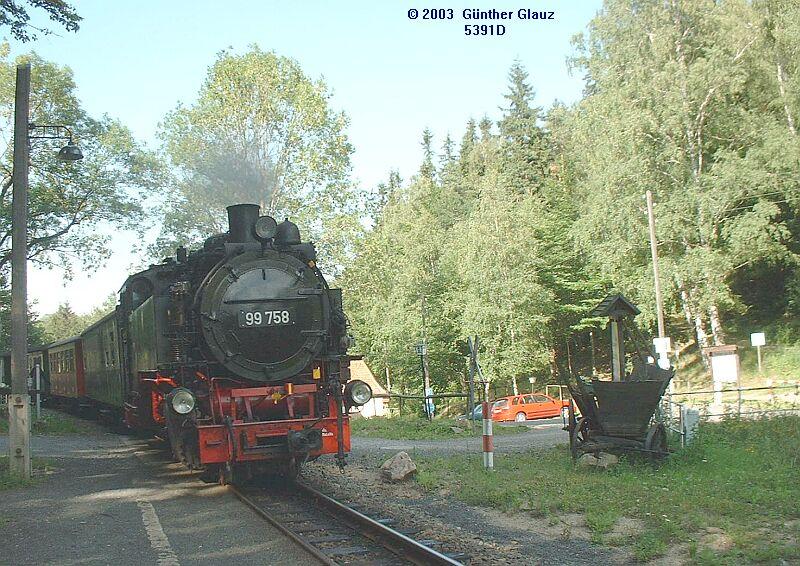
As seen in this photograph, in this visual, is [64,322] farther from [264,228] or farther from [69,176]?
[264,228]

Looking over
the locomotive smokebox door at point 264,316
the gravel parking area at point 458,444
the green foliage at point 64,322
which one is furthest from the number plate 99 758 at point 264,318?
the green foliage at point 64,322

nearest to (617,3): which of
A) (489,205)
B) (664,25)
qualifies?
(664,25)

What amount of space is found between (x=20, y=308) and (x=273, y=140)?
18.1m

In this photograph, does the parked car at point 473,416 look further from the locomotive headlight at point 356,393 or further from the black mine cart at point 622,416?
the locomotive headlight at point 356,393

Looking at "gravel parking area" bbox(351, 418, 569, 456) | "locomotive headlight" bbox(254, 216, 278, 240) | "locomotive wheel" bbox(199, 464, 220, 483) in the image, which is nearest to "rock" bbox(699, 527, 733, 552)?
"locomotive headlight" bbox(254, 216, 278, 240)

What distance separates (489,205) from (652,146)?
34.9 feet

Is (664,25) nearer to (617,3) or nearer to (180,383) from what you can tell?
(617,3)

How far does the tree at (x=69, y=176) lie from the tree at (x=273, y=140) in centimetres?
174

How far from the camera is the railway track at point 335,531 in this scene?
6.55 m

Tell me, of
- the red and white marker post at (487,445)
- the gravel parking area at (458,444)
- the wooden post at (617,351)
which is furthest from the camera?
the gravel parking area at (458,444)

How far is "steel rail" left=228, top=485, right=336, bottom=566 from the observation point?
6576 millimetres

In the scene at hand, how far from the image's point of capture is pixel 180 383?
33.3 feet

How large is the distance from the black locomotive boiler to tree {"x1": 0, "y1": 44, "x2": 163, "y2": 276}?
53.3ft

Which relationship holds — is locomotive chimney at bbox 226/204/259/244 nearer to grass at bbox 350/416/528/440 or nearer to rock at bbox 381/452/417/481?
rock at bbox 381/452/417/481
